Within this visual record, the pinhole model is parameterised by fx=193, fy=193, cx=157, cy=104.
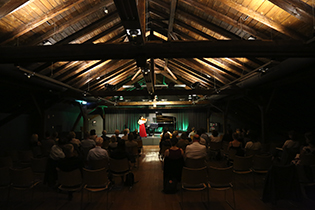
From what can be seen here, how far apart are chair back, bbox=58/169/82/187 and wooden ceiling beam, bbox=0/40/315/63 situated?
7.53 feet

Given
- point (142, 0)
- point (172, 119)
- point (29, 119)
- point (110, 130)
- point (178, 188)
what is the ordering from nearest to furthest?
point (142, 0), point (178, 188), point (29, 119), point (172, 119), point (110, 130)

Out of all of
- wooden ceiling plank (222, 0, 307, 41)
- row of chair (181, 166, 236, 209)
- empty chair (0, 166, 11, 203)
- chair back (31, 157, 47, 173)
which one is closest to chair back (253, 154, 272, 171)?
row of chair (181, 166, 236, 209)

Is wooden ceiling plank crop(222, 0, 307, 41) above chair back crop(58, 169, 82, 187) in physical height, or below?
above

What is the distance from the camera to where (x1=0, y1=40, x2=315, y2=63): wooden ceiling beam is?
3.89m

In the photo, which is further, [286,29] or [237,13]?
[237,13]

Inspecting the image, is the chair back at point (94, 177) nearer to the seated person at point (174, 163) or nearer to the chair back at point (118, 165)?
the chair back at point (118, 165)

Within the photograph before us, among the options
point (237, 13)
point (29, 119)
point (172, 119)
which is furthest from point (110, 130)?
point (237, 13)

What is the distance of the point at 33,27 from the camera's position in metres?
4.62

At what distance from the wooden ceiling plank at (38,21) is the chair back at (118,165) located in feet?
12.0

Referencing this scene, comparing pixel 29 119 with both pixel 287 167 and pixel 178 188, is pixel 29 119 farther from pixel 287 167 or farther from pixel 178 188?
pixel 287 167

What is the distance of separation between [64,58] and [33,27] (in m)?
1.43

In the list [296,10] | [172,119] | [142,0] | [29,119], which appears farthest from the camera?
[172,119]

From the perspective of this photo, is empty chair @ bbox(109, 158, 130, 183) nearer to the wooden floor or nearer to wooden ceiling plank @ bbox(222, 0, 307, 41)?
the wooden floor

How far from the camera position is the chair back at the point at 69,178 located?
11.3 ft
